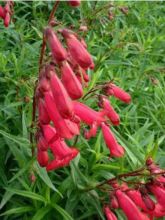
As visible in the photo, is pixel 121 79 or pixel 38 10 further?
pixel 38 10

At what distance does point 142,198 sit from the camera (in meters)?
2.56

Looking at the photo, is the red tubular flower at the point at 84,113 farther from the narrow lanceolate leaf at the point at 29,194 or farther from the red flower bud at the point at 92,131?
the narrow lanceolate leaf at the point at 29,194

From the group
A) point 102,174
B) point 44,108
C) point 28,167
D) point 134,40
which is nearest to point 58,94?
point 44,108

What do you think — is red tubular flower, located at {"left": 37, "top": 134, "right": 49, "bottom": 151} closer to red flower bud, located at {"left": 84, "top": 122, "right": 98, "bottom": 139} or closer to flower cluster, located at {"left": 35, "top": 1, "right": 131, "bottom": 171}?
flower cluster, located at {"left": 35, "top": 1, "right": 131, "bottom": 171}

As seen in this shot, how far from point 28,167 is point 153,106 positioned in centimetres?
177

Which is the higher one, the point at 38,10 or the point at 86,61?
the point at 86,61

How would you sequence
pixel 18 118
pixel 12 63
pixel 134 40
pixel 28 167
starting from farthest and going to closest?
1. pixel 134 40
2. pixel 12 63
3. pixel 18 118
4. pixel 28 167

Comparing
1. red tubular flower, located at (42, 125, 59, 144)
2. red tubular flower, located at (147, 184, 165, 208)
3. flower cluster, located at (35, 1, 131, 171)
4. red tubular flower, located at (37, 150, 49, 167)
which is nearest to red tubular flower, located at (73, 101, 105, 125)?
flower cluster, located at (35, 1, 131, 171)

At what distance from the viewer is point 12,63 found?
3973 millimetres

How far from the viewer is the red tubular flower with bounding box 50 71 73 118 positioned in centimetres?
199

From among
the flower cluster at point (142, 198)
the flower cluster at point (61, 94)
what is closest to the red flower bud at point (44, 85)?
the flower cluster at point (61, 94)

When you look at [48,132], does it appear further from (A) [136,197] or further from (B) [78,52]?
(A) [136,197]

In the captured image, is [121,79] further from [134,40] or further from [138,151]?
[134,40]

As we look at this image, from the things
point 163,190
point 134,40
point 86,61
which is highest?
point 86,61
